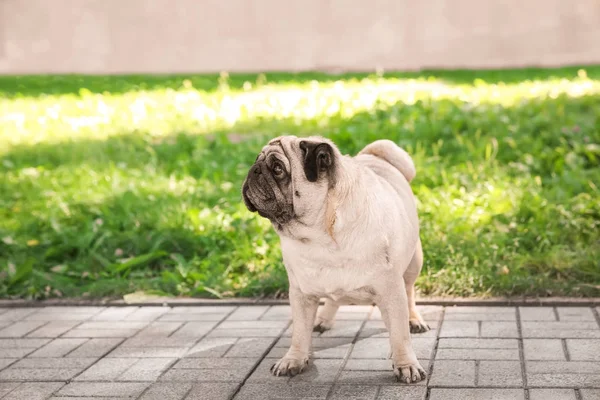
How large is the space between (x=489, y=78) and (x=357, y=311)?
9.06 m

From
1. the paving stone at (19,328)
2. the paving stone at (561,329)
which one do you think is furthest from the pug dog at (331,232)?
the paving stone at (19,328)

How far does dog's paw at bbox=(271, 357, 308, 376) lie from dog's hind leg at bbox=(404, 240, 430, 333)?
2.62 ft

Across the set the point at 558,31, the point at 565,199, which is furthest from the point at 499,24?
the point at 565,199

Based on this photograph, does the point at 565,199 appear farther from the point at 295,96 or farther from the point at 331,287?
the point at 295,96

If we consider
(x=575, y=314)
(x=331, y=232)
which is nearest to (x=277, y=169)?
(x=331, y=232)

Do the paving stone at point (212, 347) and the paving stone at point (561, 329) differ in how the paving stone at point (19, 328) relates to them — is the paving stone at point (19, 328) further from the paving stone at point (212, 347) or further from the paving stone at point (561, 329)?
the paving stone at point (561, 329)

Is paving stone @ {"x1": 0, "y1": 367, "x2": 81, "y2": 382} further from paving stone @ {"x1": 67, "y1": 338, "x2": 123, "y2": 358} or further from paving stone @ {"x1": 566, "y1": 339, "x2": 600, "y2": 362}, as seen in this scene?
paving stone @ {"x1": 566, "y1": 339, "x2": 600, "y2": 362}

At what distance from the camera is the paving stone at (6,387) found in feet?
13.1

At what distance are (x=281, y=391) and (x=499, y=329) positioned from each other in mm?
1390

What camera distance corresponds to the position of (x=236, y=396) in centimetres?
382

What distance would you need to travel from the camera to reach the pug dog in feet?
11.9

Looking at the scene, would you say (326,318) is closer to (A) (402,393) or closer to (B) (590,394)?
(A) (402,393)

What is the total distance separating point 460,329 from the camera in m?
4.66

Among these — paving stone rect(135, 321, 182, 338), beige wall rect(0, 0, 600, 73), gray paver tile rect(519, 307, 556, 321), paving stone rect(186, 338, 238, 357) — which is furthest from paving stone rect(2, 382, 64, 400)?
beige wall rect(0, 0, 600, 73)
